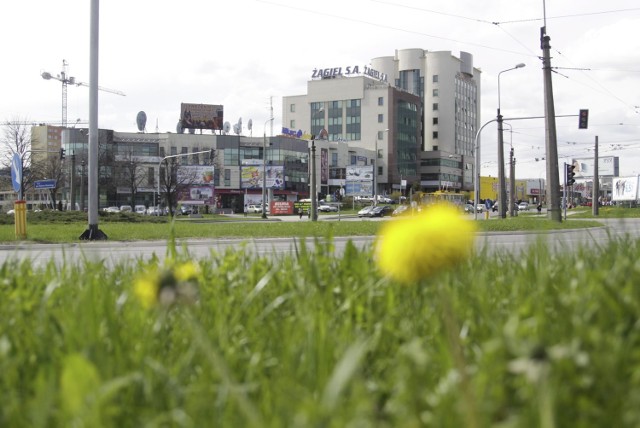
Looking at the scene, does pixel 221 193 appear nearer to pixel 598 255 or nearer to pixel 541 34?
pixel 541 34

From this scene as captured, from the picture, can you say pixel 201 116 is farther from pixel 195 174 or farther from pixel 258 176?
pixel 195 174

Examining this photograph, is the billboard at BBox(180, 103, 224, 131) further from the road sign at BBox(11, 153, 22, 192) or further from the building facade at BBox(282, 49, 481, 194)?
the road sign at BBox(11, 153, 22, 192)

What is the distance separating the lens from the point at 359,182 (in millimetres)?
85188

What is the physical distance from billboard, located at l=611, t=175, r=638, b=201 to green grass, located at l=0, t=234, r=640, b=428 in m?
86.3

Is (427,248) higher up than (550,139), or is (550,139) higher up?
(550,139)

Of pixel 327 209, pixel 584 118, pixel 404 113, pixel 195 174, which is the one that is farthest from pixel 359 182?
pixel 404 113

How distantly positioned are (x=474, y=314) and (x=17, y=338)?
5.22ft

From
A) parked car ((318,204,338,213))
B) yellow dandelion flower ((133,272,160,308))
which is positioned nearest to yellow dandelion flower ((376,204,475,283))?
yellow dandelion flower ((133,272,160,308))

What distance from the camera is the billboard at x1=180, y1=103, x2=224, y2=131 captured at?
4830 inches

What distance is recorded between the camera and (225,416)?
57.0 inches

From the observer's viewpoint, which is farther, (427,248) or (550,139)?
(550,139)

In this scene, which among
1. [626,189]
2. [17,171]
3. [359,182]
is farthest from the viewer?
Result: [359,182]

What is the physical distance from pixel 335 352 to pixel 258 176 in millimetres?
111130

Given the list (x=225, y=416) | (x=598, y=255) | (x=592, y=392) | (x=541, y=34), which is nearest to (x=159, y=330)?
(x=225, y=416)
